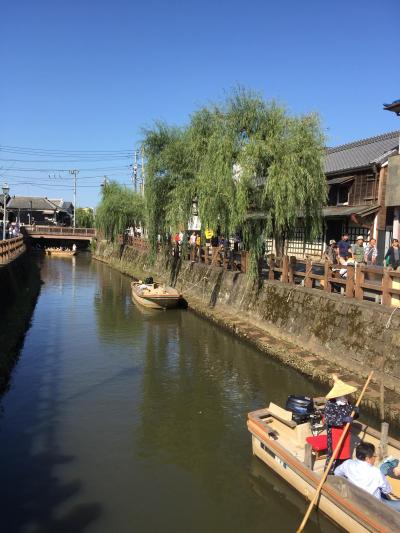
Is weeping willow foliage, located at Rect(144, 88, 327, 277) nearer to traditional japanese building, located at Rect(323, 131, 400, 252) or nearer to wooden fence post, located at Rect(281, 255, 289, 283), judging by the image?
wooden fence post, located at Rect(281, 255, 289, 283)

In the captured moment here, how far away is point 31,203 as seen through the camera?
68.2 m

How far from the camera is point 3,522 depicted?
633cm

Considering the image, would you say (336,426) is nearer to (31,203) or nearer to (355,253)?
(355,253)

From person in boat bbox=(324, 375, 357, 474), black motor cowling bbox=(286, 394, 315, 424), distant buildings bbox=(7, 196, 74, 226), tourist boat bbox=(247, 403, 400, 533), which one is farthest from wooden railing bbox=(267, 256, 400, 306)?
distant buildings bbox=(7, 196, 74, 226)

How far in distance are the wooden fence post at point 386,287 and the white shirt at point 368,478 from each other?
216 inches

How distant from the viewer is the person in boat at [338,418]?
663cm

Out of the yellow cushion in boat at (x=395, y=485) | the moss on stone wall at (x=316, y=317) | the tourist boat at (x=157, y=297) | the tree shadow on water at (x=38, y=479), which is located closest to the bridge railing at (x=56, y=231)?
the tourist boat at (x=157, y=297)

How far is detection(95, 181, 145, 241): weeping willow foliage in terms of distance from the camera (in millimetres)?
43875

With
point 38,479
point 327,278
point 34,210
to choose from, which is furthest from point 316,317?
point 34,210

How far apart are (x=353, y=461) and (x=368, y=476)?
1.06 ft

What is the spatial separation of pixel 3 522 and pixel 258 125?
1370 centimetres

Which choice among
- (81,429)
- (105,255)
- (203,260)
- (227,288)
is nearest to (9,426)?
(81,429)

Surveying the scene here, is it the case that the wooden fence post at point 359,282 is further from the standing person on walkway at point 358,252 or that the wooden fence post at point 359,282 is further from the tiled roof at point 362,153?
the tiled roof at point 362,153

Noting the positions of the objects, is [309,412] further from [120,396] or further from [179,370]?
[179,370]
